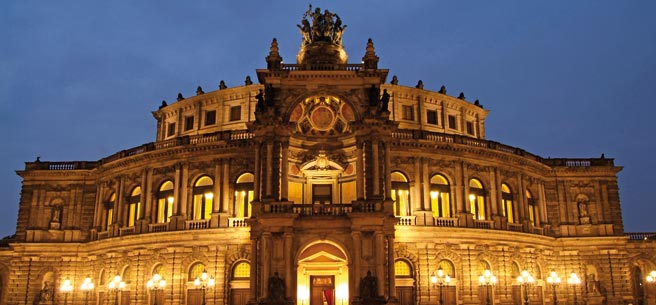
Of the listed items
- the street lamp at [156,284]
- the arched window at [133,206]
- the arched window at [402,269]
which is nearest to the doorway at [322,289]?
the arched window at [402,269]

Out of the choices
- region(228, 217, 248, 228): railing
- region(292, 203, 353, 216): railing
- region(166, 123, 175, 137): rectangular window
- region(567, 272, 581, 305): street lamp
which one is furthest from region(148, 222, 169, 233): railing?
region(567, 272, 581, 305): street lamp

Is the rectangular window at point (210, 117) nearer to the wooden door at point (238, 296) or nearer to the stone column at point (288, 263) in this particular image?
the wooden door at point (238, 296)

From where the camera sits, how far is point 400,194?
150ft

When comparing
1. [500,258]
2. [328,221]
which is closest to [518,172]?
[500,258]

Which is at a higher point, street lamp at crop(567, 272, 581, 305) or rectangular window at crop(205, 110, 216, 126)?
rectangular window at crop(205, 110, 216, 126)

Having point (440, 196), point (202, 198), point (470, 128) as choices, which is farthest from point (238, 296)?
point (470, 128)

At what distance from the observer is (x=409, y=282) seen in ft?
144

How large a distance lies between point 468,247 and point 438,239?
257 centimetres

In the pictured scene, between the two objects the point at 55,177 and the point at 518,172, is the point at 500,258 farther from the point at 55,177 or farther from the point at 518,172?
the point at 55,177

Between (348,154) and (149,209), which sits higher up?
(348,154)

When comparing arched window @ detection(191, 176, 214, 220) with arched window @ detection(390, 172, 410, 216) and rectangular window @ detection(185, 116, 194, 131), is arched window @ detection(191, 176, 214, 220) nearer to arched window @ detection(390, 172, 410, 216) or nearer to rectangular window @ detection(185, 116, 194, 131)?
rectangular window @ detection(185, 116, 194, 131)

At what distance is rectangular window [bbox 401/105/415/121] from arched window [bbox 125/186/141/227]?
924 inches

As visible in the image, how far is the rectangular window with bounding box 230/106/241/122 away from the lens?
177 ft

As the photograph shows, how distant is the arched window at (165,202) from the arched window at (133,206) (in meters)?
2.15
